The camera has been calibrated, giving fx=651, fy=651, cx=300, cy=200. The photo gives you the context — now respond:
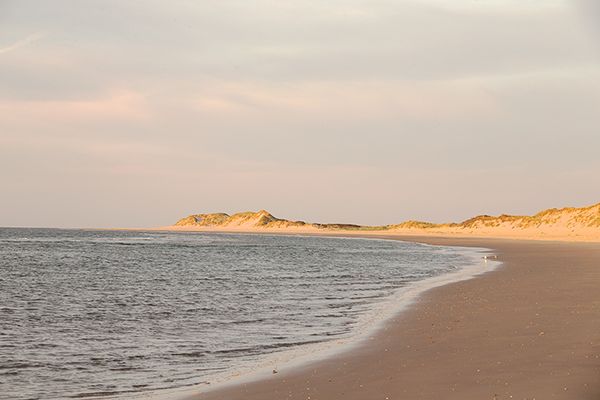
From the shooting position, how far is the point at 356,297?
2873 cm

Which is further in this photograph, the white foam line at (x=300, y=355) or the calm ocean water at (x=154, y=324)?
the calm ocean water at (x=154, y=324)

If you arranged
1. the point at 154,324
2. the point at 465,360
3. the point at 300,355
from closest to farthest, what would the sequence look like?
the point at 465,360
the point at 300,355
the point at 154,324

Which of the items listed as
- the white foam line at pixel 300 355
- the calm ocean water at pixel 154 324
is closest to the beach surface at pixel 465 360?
the white foam line at pixel 300 355

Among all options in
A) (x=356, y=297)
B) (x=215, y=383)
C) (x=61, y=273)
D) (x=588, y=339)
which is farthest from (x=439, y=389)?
(x=61, y=273)

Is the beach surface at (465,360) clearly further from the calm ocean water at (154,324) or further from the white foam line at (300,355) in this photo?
the calm ocean water at (154,324)

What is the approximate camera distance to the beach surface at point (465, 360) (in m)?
11.2

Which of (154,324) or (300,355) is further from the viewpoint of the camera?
(154,324)

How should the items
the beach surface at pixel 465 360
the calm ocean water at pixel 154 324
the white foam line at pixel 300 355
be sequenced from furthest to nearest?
the calm ocean water at pixel 154 324 < the white foam line at pixel 300 355 < the beach surface at pixel 465 360

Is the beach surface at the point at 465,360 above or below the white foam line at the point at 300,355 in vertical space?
above

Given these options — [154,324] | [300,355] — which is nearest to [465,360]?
[300,355]

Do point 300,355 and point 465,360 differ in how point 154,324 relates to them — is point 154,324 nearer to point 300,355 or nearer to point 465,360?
point 300,355

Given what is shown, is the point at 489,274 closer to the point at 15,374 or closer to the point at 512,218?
the point at 15,374

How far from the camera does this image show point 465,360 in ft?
44.9

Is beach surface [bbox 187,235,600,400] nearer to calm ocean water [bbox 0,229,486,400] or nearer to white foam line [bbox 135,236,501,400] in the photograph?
white foam line [bbox 135,236,501,400]
